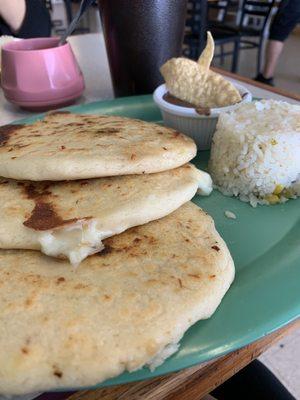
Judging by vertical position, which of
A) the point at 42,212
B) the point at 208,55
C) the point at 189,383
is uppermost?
the point at 208,55

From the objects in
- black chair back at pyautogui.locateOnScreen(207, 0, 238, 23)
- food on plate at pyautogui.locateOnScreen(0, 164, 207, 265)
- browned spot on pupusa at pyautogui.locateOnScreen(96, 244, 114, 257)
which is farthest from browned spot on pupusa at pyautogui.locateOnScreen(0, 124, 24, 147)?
black chair back at pyautogui.locateOnScreen(207, 0, 238, 23)

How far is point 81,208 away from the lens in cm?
76

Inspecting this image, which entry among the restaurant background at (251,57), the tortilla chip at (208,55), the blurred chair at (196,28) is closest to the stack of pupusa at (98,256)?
the tortilla chip at (208,55)

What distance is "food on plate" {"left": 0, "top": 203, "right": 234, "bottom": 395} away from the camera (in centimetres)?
52

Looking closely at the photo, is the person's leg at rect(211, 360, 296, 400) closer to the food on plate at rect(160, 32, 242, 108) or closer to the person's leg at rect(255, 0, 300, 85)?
the food on plate at rect(160, 32, 242, 108)

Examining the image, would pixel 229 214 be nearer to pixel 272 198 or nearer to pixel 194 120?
pixel 272 198

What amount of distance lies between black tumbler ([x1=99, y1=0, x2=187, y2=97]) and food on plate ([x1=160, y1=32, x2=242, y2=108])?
150mm

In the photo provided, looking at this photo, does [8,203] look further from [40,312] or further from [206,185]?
[206,185]

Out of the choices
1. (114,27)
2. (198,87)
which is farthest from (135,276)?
(114,27)

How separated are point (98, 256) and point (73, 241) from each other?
5cm

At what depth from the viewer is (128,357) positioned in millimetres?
531

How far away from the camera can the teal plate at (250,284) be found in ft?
1.92

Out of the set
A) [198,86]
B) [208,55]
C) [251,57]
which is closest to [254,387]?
[198,86]

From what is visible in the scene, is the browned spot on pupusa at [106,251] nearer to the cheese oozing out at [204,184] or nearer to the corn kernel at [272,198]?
the cheese oozing out at [204,184]
